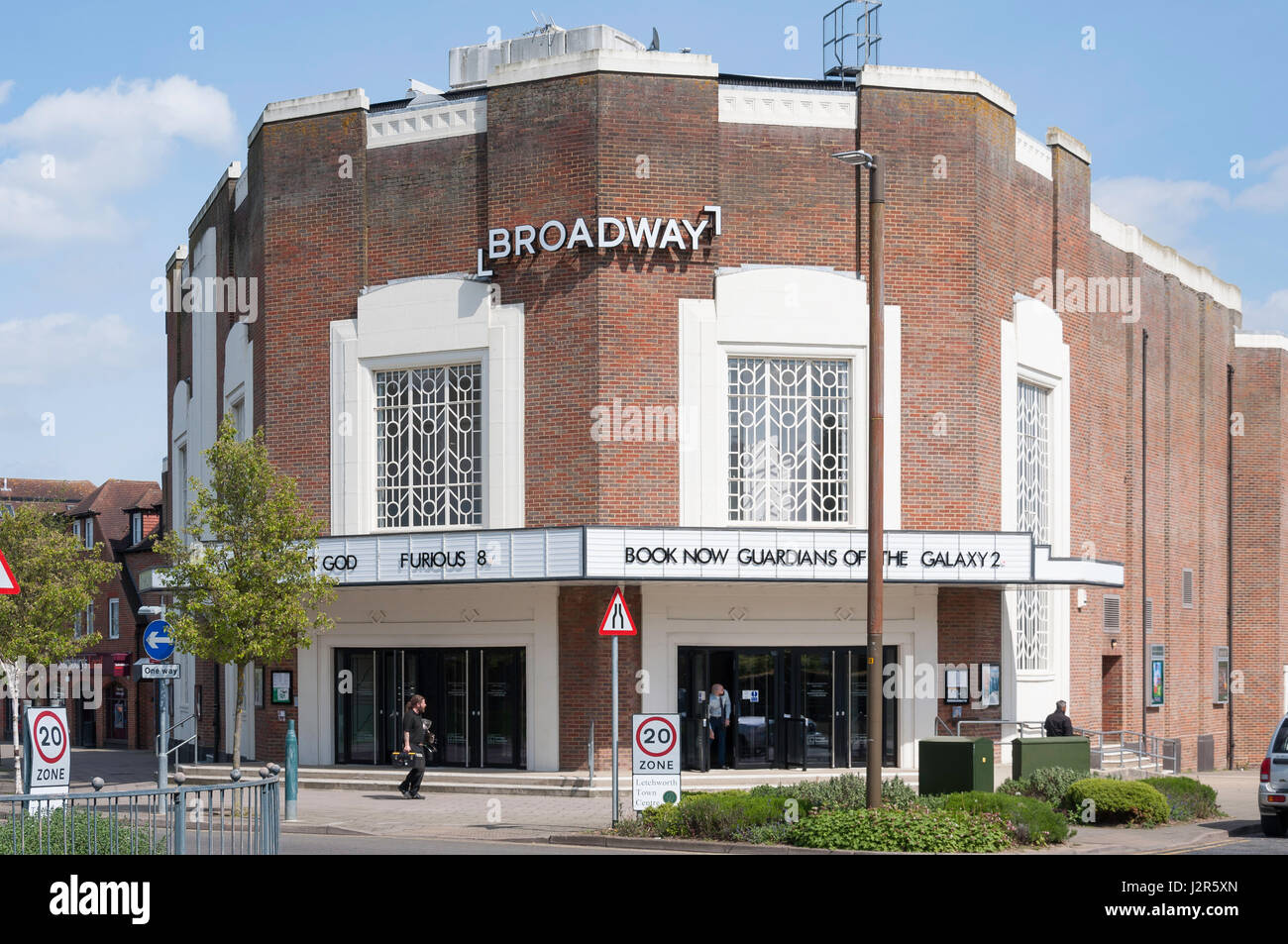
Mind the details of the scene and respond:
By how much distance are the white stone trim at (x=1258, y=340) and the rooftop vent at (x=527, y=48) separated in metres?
20.9

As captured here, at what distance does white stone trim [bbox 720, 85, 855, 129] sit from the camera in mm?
28047

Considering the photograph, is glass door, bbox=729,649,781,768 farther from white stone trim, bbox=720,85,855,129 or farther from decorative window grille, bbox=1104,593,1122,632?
decorative window grille, bbox=1104,593,1122,632

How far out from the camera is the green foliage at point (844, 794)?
18625 mm

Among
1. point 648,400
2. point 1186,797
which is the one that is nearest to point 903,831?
point 1186,797

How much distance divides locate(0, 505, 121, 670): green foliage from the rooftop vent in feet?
53.1

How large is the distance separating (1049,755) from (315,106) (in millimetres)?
18721

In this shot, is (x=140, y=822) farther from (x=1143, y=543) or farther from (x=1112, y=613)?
(x=1143, y=543)

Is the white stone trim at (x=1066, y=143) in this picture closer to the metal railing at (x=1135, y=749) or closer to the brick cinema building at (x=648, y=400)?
the brick cinema building at (x=648, y=400)

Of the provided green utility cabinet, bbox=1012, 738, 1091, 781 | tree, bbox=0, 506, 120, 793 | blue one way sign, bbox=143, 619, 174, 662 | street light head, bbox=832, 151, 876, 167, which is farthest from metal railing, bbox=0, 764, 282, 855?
tree, bbox=0, 506, 120, 793

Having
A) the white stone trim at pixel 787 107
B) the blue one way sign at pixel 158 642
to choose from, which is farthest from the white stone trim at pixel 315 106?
the blue one way sign at pixel 158 642

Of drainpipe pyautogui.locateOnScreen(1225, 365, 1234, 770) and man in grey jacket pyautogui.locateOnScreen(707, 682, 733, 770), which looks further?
drainpipe pyautogui.locateOnScreen(1225, 365, 1234, 770)

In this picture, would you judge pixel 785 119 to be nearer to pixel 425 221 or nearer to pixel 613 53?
pixel 613 53
